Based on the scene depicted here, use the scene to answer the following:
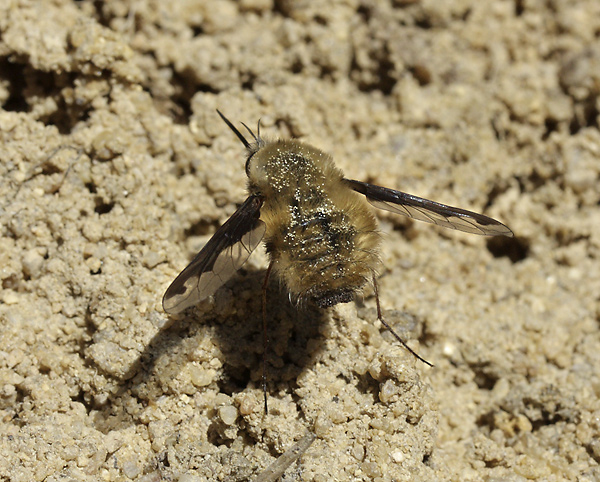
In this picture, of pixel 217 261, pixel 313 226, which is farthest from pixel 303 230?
pixel 217 261

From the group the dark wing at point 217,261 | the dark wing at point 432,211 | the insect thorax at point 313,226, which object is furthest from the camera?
the dark wing at point 432,211

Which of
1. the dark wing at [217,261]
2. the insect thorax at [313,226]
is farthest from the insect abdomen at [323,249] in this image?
the dark wing at [217,261]

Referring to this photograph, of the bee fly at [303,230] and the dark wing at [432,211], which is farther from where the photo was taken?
the dark wing at [432,211]

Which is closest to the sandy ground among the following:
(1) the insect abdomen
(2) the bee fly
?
(2) the bee fly

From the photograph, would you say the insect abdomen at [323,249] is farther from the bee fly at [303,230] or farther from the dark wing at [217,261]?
the dark wing at [217,261]

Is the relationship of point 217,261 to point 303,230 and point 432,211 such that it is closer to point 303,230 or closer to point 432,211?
point 303,230

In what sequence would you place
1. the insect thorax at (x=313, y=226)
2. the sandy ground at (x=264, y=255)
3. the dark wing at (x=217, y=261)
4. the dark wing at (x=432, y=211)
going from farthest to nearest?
the dark wing at (x=432, y=211)
the sandy ground at (x=264, y=255)
the insect thorax at (x=313, y=226)
the dark wing at (x=217, y=261)
